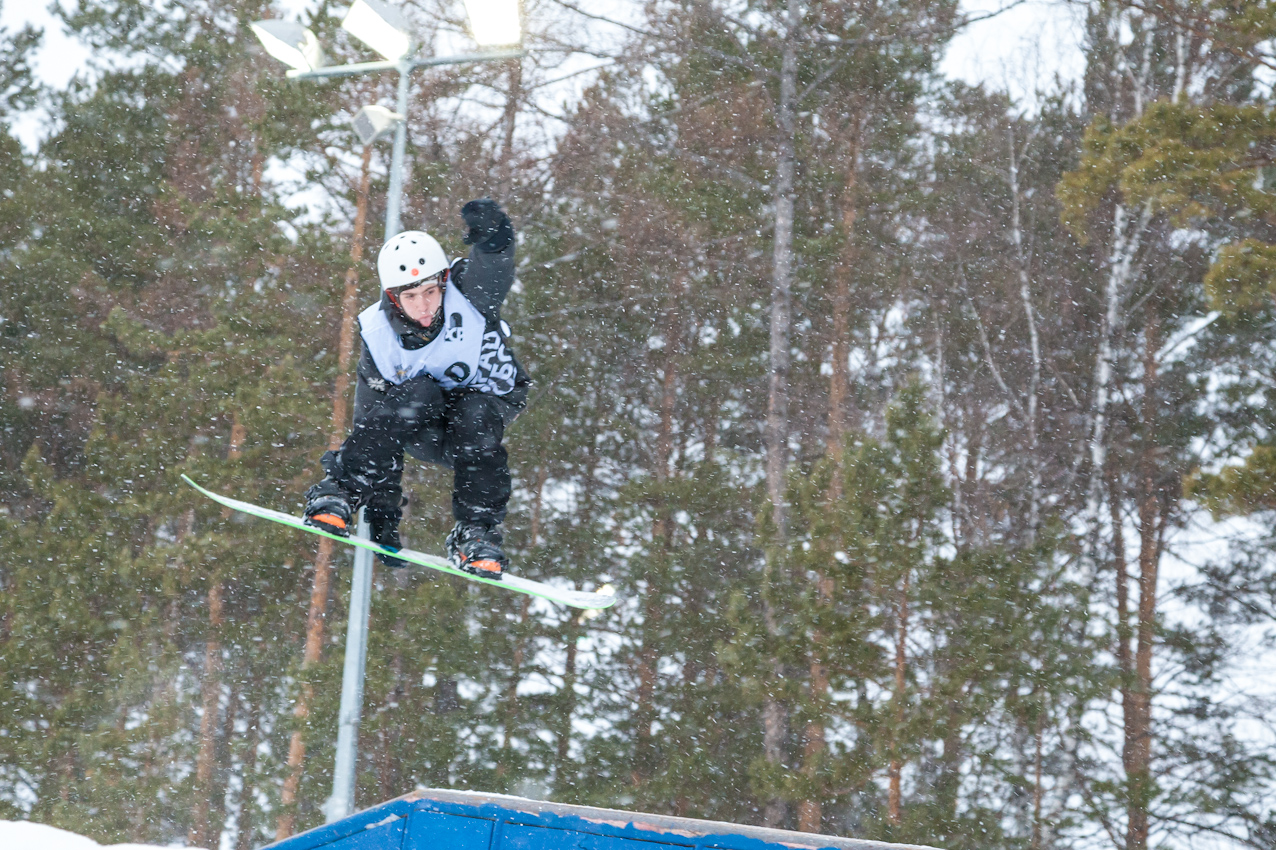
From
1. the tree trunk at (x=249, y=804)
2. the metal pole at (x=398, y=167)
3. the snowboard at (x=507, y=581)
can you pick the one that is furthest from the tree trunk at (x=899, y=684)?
the tree trunk at (x=249, y=804)

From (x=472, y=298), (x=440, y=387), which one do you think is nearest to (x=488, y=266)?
(x=472, y=298)

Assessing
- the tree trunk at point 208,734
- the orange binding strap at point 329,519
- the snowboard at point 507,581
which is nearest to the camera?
the orange binding strap at point 329,519

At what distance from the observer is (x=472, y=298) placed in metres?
4.14

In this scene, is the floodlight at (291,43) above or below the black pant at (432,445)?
above

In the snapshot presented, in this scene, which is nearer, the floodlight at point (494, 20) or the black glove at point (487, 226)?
the black glove at point (487, 226)

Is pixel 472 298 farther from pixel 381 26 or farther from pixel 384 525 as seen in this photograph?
pixel 381 26

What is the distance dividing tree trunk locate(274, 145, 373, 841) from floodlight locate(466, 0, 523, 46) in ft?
21.3

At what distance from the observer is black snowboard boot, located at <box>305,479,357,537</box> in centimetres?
432

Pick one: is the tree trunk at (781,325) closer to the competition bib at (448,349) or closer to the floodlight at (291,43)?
the floodlight at (291,43)

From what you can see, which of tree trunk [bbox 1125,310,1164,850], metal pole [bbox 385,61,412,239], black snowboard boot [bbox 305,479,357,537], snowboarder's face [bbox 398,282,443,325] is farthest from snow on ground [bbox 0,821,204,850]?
tree trunk [bbox 1125,310,1164,850]

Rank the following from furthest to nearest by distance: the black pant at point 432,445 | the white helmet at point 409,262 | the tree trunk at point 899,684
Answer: the tree trunk at point 899,684 < the black pant at point 432,445 < the white helmet at point 409,262

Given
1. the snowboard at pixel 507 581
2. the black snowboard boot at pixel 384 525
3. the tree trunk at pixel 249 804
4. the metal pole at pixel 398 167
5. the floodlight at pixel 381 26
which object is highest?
the floodlight at pixel 381 26

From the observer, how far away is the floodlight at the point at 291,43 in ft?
20.5

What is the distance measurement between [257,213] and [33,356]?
6.46m
